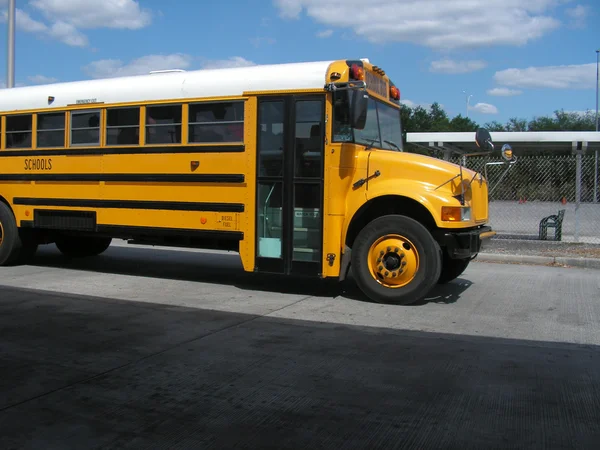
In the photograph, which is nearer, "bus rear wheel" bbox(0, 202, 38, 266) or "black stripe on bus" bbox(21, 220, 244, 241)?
"black stripe on bus" bbox(21, 220, 244, 241)

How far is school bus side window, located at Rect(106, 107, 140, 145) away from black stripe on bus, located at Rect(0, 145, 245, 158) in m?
0.11

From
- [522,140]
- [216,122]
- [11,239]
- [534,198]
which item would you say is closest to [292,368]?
[216,122]

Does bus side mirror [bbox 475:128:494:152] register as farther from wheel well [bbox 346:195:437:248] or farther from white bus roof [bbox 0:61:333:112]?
white bus roof [bbox 0:61:333:112]

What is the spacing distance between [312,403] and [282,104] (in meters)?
4.11

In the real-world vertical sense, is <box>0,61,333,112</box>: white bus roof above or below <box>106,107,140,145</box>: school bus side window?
above

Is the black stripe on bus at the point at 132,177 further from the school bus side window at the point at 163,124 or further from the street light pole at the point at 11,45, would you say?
the street light pole at the point at 11,45

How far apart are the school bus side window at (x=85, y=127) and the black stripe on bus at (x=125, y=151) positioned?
13 centimetres

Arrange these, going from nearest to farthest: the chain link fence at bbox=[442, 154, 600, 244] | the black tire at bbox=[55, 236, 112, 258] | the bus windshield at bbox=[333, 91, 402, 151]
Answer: the bus windshield at bbox=[333, 91, 402, 151] < the black tire at bbox=[55, 236, 112, 258] < the chain link fence at bbox=[442, 154, 600, 244]

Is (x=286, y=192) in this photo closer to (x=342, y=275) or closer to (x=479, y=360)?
(x=342, y=275)

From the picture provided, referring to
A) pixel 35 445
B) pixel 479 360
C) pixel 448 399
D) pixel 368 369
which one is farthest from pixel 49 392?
pixel 479 360

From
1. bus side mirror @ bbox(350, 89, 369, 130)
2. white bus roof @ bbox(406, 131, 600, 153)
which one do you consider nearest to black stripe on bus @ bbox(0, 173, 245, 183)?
→ bus side mirror @ bbox(350, 89, 369, 130)

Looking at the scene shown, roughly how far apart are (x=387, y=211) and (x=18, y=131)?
5579 millimetres

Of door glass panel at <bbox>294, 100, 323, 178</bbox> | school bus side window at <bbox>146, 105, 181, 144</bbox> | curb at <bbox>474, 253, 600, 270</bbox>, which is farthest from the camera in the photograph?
curb at <bbox>474, 253, 600, 270</bbox>

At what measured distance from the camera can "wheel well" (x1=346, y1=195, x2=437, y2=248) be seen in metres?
6.82
